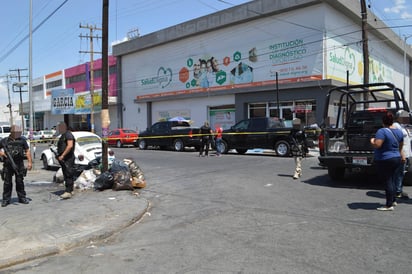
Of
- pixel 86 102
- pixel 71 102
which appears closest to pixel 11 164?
pixel 86 102

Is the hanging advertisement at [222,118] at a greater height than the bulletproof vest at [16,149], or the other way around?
the hanging advertisement at [222,118]

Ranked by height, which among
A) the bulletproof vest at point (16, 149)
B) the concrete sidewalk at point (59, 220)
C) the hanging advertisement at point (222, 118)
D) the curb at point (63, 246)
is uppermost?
the hanging advertisement at point (222, 118)

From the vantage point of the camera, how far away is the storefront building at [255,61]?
80.5ft

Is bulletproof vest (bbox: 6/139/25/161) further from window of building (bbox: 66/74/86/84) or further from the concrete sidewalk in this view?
window of building (bbox: 66/74/86/84)

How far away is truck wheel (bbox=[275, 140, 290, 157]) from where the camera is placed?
57.8 feet

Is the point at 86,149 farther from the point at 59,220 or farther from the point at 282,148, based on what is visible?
the point at 282,148

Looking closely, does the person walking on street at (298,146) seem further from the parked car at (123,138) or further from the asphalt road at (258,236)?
the parked car at (123,138)

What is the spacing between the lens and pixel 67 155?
8711mm

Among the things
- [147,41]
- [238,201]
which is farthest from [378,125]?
[147,41]

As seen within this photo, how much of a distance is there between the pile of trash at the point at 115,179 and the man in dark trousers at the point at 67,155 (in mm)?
952

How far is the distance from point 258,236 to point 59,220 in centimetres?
349

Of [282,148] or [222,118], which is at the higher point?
[222,118]

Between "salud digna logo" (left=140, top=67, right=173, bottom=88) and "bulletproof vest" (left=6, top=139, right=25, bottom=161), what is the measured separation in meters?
27.2

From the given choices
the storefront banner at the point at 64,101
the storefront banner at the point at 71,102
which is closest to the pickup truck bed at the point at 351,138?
the storefront banner at the point at 71,102
